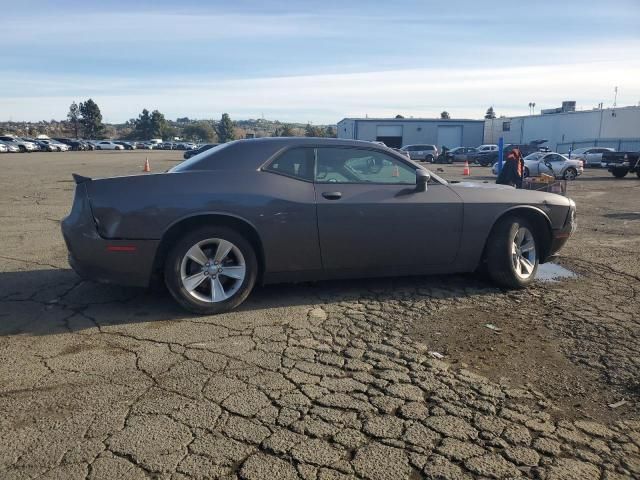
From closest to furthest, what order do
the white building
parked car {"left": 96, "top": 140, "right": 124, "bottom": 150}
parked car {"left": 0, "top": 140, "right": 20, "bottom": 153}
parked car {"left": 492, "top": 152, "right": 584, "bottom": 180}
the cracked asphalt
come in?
the cracked asphalt, parked car {"left": 492, "top": 152, "right": 584, "bottom": 180}, the white building, parked car {"left": 0, "top": 140, "right": 20, "bottom": 153}, parked car {"left": 96, "top": 140, "right": 124, "bottom": 150}

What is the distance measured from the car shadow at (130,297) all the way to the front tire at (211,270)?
0.14 meters

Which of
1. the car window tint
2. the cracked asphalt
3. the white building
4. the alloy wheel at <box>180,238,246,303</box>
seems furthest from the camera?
the white building

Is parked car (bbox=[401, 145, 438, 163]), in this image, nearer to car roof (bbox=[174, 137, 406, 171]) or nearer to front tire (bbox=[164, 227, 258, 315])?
car roof (bbox=[174, 137, 406, 171])

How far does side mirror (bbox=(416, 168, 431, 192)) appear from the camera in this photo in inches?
198

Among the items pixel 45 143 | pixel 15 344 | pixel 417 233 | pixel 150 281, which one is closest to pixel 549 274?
pixel 417 233

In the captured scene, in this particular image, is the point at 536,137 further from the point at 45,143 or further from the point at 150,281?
the point at 150,281

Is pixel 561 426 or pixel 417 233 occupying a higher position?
pixel 417 233

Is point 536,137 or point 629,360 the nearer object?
point 629,360

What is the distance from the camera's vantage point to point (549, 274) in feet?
20.0

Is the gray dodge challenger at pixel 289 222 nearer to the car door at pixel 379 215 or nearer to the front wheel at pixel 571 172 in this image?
the car door at pixel 379 215

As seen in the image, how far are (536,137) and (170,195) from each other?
218ft

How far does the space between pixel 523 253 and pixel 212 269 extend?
127 inches

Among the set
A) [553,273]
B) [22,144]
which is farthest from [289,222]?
[22,144]

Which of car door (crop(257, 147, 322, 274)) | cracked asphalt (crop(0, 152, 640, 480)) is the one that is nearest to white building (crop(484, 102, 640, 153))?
cracked asphalt (crop(0, 152, 640, 480))
